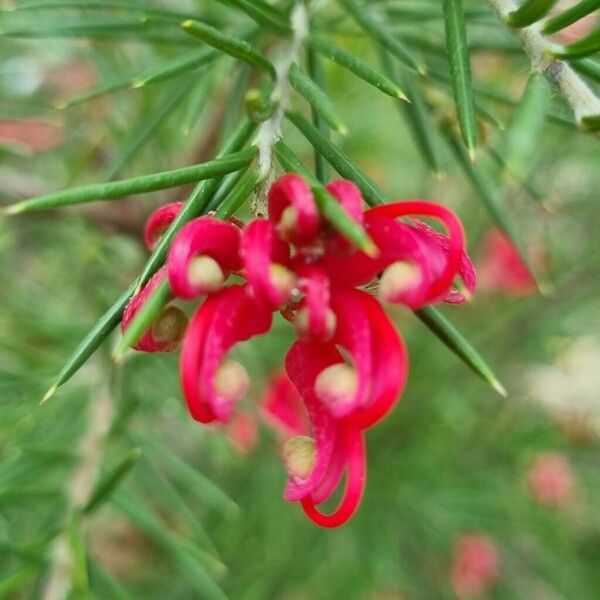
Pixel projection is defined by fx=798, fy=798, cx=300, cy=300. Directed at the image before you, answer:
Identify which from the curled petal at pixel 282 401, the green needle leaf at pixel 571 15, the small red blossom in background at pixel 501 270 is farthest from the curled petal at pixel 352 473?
the small red blossom in background at pixel 501 270

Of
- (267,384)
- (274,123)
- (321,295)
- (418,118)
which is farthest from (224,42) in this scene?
(267,384)

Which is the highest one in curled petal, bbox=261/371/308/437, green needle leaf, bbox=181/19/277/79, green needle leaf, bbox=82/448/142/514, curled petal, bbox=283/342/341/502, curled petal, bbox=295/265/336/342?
green needle leaf, bbox=181/19/277/79

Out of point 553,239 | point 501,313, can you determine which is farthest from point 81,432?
point 553,239

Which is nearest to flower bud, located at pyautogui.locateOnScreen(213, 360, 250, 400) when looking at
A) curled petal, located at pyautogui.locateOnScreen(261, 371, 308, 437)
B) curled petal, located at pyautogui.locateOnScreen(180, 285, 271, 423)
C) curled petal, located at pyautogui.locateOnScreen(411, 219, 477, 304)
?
curled petal, located at pyautogui.locateOnScreen(180, 285, 271, 423)

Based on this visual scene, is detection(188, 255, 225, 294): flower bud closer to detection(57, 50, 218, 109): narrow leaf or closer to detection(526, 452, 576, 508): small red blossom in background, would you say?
detection(57, 50, 218, 109): narrow leaf

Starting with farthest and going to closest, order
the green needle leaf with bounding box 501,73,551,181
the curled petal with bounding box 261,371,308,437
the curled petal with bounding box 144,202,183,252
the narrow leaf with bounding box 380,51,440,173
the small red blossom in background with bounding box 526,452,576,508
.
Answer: the small red blossom in background with bounding box 526,452,576,508 < the curled petal with bounding box 261,371,308,437 < the narrow leaf with bounding box 380,51,440,173 < the curled petal with bounding box 144,202,183,252 < the green needle leaf with bounding box 501,73,551,181

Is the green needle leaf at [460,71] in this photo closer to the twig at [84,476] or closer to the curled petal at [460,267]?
the curled petal at [460,267]
